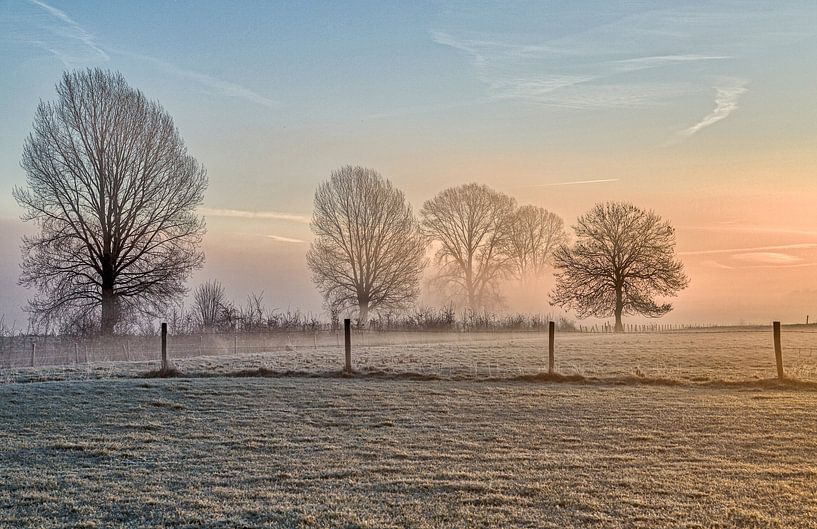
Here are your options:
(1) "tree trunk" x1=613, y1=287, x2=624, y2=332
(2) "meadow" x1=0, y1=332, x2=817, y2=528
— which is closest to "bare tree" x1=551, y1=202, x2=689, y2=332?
(1) "tree trunk" x1=613, y1=287, x2=624, y2=332

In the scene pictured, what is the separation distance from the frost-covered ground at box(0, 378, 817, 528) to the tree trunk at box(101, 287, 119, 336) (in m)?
14.7

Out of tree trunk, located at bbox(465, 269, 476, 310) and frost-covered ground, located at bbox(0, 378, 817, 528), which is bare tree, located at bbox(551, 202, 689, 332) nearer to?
tree trunk, located at bbox(465, 269, 476, 310)

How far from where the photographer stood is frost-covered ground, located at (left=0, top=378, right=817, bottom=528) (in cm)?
668

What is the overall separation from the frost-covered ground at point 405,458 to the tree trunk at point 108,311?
14.7 m

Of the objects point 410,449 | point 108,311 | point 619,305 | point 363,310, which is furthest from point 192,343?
point 619,305

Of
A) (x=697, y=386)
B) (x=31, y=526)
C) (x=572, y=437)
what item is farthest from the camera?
(x=697, y=386)

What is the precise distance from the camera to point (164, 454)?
9.78 meters

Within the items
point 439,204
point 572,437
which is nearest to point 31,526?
point 572,437

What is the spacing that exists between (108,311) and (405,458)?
82.8 ft

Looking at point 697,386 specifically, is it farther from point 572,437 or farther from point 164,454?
point 164,454

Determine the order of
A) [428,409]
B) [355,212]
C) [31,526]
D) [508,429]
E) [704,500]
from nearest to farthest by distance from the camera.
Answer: [31,526] → [704,500] → [508,429] → [428,409] → [355,212]

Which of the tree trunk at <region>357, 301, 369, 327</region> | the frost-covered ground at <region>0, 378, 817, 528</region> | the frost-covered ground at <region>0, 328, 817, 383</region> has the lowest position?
the frost-covered ground at <region>0, 378, 817, 528</region>

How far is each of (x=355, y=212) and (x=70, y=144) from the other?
20.1 meters

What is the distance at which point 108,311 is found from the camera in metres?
30.5
